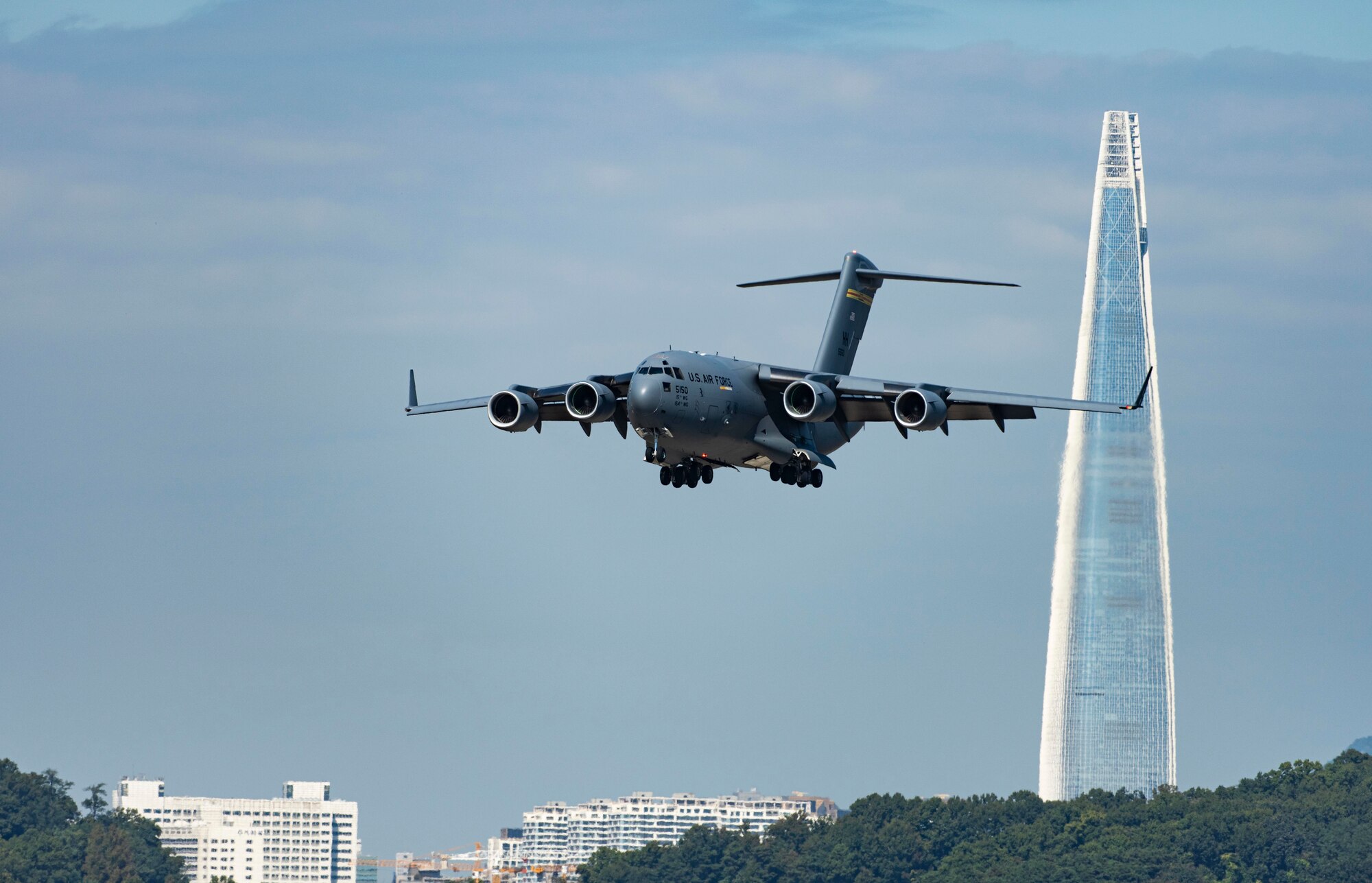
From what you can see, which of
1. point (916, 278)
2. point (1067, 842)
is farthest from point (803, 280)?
point (1067, 842)

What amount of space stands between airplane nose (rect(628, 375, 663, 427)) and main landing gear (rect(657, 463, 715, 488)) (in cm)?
437

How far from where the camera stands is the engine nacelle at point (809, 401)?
50.0 m

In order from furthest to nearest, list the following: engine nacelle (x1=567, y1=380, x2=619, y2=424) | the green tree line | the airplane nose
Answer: the green tree line → engine nacelle (x1=567, y1=380, x2=619, y2=424) → the airplane nose

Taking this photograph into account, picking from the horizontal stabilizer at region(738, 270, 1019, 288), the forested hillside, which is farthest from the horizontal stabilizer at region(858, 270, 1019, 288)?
the forested hillside

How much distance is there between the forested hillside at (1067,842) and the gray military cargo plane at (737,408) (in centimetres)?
9014

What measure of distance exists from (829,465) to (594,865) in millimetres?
100447

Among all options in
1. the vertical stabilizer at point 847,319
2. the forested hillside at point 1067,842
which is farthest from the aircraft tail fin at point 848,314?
the forested hillside at point 1067,842

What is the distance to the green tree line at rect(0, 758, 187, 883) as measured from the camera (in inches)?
5408

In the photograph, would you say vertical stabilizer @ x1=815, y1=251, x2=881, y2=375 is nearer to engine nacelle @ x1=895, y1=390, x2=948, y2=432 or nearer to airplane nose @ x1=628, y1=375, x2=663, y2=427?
engine nacelle @ x1=895, y1=390, x2=948, y2=432

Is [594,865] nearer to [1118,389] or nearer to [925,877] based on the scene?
[925,877]

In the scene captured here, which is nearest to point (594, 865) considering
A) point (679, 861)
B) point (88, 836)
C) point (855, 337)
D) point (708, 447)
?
point (679, 861)

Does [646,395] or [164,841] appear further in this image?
[164,841]

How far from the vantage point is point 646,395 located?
46844 mm

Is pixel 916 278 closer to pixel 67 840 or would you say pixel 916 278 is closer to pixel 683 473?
pixel 683 473
